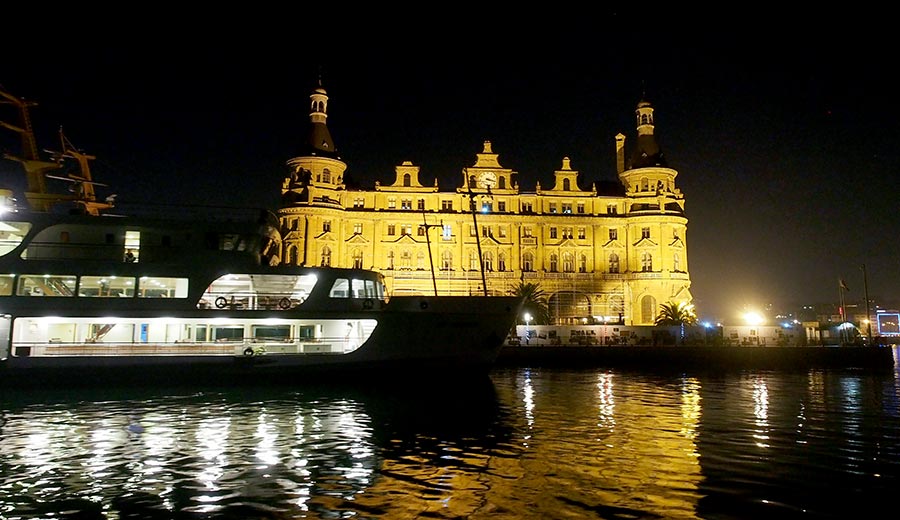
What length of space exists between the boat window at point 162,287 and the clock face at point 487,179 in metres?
48.3

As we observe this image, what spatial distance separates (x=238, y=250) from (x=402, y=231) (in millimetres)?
44234

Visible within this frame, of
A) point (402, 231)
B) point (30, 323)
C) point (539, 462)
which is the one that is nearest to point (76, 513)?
point (539, 462)

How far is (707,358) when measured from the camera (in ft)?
168

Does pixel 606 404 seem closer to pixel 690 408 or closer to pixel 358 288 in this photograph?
pixel 690 408

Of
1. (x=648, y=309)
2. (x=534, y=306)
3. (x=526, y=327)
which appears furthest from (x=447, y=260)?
(x=648, y=309)

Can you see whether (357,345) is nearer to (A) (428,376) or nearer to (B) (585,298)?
(A) (428,376)

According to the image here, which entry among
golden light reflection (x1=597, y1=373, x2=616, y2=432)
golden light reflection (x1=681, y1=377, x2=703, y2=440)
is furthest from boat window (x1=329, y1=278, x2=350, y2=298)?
golden light reflection (x1=681, y1=377, x2=703, y2=440)

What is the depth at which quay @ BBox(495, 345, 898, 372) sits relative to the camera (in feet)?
166

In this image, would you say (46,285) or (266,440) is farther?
(46,285)

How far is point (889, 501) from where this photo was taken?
1138 centimetres

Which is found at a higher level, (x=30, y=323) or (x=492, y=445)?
Answer: (x=30, y=323)

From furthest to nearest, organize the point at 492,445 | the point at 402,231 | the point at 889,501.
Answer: the point at 402,231 → the point at 492,445 → the point at 889,501

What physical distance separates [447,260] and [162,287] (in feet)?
154

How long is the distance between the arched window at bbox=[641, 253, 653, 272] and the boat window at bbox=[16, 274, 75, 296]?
63.6 m
